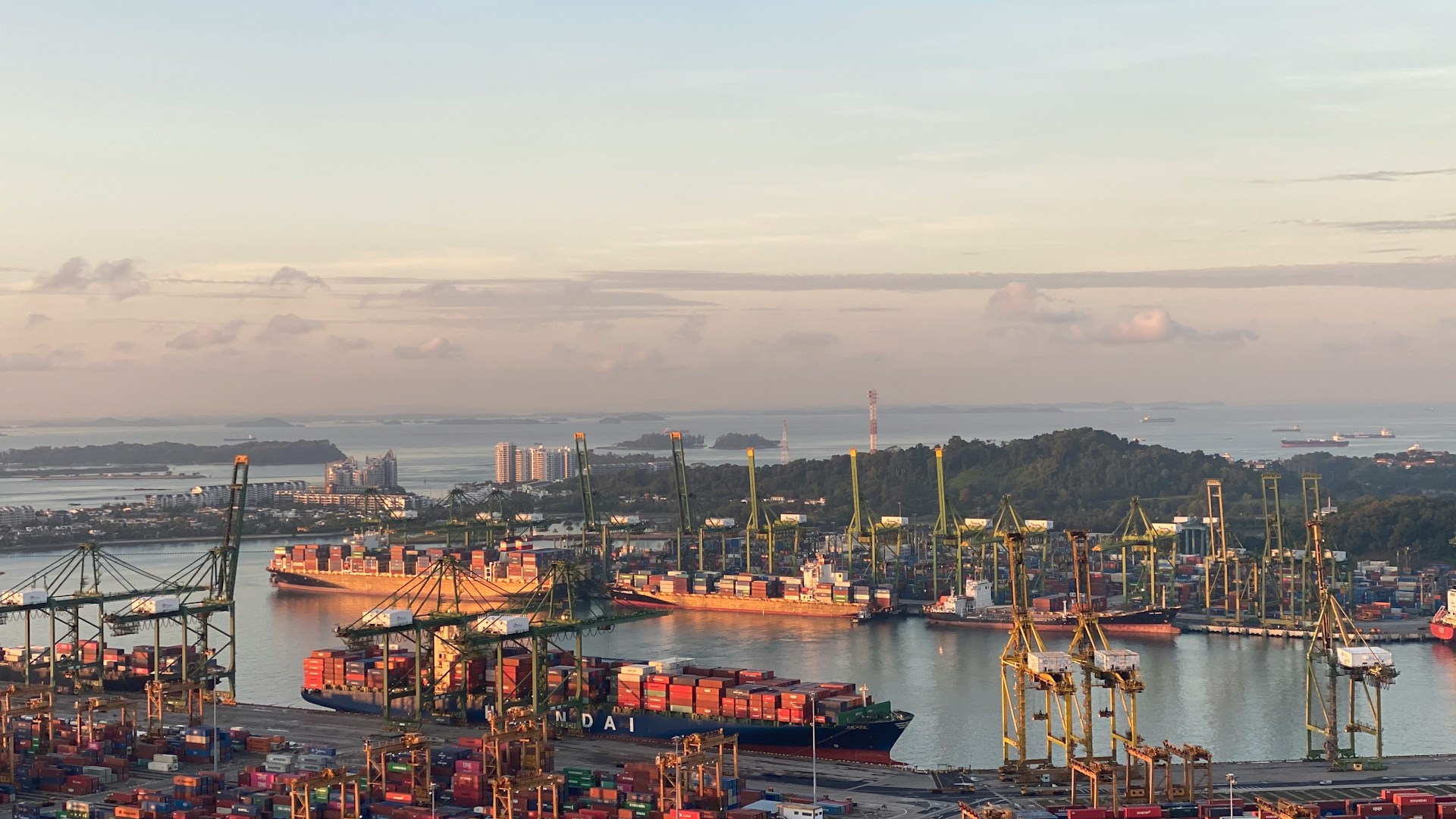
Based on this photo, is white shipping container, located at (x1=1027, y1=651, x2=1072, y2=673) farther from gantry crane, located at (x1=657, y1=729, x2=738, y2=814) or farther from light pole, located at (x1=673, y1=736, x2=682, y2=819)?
light pole, located at (x1=673, y1=736, x2=682, y2=819)

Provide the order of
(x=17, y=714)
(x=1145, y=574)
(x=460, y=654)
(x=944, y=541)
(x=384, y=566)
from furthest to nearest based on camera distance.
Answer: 1. (x=384, y=566)
2. (x=944, y=541)
3. (x=1145, y=574)
4. (x=460, y=654)
5. (x=17, y=714)

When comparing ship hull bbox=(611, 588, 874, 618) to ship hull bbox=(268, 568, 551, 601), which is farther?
ship hull bbox=(268, 568, 551, 601)

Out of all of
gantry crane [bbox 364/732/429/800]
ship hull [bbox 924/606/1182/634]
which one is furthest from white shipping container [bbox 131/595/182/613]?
ship hull [bbox 924/606/1182/634]

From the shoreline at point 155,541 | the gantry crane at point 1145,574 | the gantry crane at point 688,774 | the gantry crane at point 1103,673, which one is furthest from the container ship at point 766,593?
the shoreline at point 155,541

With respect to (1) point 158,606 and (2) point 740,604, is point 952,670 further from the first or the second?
(1) point 158,606

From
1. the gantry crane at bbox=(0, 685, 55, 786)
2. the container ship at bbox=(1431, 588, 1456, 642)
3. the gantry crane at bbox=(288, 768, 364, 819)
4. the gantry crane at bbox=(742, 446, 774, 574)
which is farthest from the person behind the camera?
the gantry crane at bbox=(742, 446, 774, 574)

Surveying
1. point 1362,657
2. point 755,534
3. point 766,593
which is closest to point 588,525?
point 755,534

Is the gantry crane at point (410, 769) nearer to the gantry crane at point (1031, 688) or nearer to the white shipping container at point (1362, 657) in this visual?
the gantry crane at point (1031, 688)
